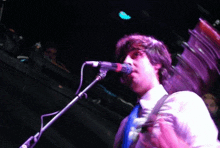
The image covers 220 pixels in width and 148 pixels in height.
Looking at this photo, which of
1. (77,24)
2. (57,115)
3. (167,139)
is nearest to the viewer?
(167,139)

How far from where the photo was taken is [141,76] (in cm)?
155

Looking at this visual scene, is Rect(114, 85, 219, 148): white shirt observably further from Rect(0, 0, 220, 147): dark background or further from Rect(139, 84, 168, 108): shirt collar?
Rect(0, 0, 220, 147): dark background

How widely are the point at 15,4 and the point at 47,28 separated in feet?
3.10

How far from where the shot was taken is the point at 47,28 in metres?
4.85

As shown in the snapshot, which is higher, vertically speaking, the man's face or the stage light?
the man's face

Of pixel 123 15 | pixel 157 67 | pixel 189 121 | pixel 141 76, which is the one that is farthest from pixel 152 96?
pixel 123 15

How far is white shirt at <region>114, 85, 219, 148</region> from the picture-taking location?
101cm

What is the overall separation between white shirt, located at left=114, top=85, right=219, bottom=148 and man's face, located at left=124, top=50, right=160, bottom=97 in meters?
0.34

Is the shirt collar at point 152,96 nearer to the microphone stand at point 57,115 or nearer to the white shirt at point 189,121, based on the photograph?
the white shirt at point 189,121

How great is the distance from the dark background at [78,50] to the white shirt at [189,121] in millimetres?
610

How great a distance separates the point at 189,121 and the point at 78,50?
4.04 m

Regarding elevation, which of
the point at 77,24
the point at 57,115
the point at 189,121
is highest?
the point at 189,121

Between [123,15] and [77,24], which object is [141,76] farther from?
[77,24]

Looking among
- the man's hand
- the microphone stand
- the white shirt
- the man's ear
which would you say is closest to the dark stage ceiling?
the man's ear
